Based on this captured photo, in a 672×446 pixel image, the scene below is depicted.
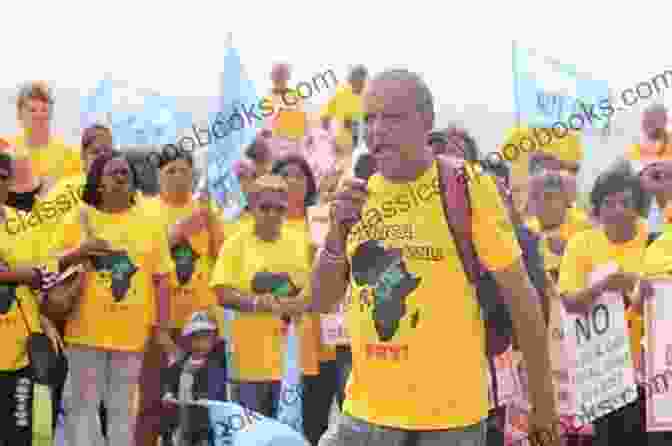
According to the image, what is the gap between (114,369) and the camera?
6.97m

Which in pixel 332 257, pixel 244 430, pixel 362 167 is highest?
pixel 362 167

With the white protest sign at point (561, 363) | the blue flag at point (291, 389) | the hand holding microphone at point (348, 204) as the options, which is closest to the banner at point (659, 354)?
the white protest sign at point (561, 363)

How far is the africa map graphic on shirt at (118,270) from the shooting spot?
694cm

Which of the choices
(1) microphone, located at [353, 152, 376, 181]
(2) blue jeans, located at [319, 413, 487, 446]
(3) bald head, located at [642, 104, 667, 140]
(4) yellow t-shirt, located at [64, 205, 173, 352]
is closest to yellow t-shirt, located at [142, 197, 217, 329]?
(4) yellow t-shirt, located at [64, 205, 173, 352]

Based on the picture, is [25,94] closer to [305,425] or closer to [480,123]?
[305,425]

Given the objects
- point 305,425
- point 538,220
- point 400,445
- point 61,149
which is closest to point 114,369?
point 305,425

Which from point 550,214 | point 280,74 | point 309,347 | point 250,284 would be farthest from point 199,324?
point 280,74

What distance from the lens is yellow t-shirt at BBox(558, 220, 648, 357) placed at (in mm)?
A: 7090

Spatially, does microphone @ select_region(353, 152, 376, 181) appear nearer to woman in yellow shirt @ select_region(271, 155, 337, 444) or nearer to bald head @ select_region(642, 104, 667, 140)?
woman in yellow shirt @ select_region(271, 155, 337, 444)

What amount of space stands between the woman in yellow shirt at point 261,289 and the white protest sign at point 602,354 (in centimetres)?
153

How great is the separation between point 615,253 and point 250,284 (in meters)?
2.00

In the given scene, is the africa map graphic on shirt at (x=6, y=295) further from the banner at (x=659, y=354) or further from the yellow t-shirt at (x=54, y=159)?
the banner at (x=659, y=354)

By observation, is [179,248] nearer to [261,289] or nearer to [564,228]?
[261,289]

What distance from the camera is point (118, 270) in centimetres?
696
